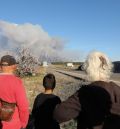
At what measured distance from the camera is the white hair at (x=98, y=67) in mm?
4812

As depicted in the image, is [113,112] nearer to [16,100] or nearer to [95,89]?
[95,89]

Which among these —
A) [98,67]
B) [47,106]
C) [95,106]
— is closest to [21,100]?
[47,106]

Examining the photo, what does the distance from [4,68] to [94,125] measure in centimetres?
206

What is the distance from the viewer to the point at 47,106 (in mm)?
6871

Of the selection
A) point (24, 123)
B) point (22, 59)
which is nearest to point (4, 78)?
point (24, 123)

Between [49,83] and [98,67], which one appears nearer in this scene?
[98,67]

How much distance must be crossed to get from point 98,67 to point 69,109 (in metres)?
0.57

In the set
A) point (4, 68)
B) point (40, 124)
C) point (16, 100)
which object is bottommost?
point (40, 124)

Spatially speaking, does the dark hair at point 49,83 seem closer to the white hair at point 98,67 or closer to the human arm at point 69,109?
the white hair at point 98,67

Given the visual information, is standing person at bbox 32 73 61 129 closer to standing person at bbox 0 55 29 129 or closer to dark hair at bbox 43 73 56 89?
dark hair at bbox 43 73 56 89

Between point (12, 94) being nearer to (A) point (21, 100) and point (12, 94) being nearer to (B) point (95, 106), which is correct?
(A) point (21, 100)

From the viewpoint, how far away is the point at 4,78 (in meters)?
6.18

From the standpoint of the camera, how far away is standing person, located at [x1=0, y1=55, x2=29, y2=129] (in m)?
6.07

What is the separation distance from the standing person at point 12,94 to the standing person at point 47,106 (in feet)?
1.91
